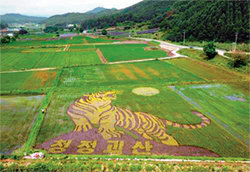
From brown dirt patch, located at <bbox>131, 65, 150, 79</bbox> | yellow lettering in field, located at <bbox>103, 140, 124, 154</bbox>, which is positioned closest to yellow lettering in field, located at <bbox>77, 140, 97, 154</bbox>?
yellow lettering in field, located at <bbox>103, 140, 124, 154</bbox>

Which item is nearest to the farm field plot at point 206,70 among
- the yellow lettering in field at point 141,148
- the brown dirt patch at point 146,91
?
the brown dirt patch at point 146,91

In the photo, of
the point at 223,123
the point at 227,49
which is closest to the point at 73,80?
the point at 223,123

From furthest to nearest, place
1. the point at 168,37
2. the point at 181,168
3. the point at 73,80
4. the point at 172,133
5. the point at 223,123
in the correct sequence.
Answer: the point at 168,37
the point at 73,80
the point at 223,123
the point at 172,133
the point at 181,168

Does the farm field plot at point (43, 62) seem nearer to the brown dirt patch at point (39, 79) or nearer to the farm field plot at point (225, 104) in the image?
the brown dirt patch at point (39, 79)

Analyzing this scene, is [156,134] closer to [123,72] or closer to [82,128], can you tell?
[82,128]

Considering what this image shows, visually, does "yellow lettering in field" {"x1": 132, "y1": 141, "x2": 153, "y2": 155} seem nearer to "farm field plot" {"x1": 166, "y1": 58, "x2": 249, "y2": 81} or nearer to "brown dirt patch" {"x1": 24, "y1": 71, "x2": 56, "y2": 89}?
"brown dirt patch" {"x1": 24, "y1": 71, "x2": 56, "y2": 89}

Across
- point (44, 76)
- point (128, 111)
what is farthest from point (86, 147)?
point (44, 76)

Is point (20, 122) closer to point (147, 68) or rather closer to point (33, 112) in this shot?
point (33, 112)
